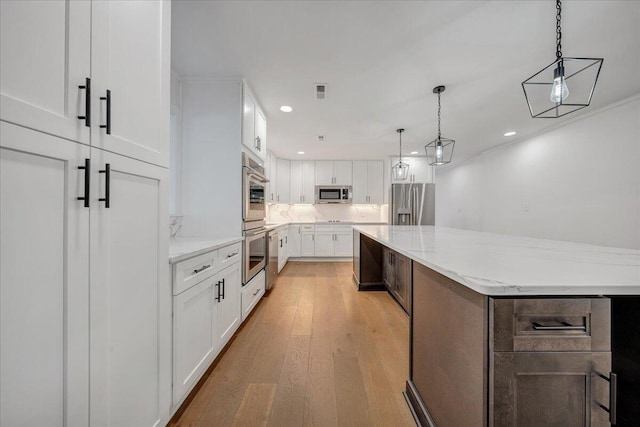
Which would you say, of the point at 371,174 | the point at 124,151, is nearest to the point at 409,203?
the point at 371,174

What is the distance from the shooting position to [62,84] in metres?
0.75

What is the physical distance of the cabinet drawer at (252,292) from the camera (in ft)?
8.01

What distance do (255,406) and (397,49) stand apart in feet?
8.94

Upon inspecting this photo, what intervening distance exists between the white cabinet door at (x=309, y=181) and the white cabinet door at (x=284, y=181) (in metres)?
0.36

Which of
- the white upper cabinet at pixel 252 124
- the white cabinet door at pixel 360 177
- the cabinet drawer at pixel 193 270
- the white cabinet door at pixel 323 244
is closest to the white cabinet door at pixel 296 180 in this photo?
the white cabinet door at pixel 323 244

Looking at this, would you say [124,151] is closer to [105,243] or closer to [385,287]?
[105,243]

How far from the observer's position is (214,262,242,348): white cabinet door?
1.90 meters

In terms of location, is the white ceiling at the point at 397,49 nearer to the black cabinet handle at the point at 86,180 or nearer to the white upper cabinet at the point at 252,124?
the white upper cabinet at the point at 252,124

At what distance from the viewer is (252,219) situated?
9.11 feet

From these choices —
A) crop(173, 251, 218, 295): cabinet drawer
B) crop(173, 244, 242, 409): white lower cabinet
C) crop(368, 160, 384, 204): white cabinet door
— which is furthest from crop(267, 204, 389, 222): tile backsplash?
crop(173, 251, 218, 295): cabinet drawer

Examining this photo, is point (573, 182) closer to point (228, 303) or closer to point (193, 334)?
point (228, 303)

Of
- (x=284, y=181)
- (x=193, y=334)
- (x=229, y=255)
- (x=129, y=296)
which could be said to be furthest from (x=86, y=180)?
(x=284, y=181)

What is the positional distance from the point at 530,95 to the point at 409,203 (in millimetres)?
3045

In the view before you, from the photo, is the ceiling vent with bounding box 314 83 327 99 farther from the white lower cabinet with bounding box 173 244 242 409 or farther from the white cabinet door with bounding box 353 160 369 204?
the white cabinet door with bounding box 353 160 369 204
